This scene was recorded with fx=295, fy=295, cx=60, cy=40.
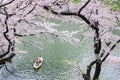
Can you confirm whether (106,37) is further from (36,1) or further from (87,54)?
(87,54)

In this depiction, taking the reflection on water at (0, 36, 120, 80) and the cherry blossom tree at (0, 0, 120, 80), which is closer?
the cherry blossom tree at (0, 0, 120, 80)

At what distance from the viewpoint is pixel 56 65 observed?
3009 cm

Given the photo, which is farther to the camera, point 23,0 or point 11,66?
point 11,66

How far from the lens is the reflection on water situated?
26.8 m

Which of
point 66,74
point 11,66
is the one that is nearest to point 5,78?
point 11,66

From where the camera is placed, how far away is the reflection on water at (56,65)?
2684 cm

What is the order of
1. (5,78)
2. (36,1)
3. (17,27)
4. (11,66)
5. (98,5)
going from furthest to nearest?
(11,66) → (5,78) → (17,27) → (98,5) → (36,1)

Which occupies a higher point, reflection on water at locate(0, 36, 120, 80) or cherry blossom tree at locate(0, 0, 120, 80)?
cherry blossom tree at locate(0, 0, 120, 80)

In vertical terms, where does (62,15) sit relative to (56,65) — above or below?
above

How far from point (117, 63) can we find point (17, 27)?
19139 mm

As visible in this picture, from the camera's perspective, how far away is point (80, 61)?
31125 mm

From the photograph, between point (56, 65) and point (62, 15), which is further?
point (56, 65)

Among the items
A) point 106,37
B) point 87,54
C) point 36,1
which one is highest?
point 36,1

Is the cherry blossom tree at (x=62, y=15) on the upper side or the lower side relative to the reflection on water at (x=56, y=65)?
upper
